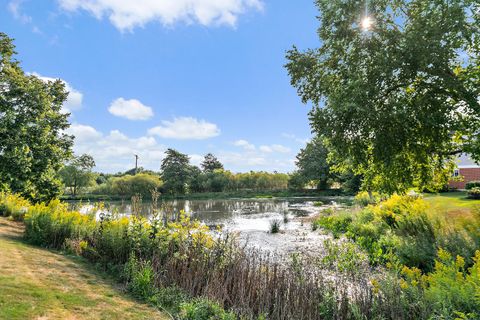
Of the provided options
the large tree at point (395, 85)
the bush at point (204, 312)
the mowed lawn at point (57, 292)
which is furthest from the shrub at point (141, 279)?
the large tree at point (395, 85)

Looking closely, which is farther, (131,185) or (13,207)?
(131,185)

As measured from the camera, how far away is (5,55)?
1573 centimetres

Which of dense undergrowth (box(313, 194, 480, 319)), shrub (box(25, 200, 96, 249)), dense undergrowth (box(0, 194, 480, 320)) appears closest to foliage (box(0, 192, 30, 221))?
dense undergrowth (box(0, 194, 480, 320))

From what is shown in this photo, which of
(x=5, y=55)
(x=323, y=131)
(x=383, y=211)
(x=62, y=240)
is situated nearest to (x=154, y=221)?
(x=62, y=240)

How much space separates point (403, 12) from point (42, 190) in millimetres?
18459

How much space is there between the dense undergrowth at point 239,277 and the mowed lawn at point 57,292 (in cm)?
43

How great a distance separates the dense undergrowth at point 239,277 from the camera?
14.7ft

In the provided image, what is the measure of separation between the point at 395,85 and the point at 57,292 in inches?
422

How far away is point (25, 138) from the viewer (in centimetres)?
1447

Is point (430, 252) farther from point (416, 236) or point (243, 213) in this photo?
point (243, 213)

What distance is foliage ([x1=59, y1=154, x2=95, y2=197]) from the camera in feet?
204

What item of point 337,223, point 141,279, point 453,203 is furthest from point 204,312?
point 453,203

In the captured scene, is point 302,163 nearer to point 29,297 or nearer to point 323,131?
point 323,131

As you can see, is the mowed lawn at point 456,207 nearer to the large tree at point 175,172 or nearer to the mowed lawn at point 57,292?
the mowed lawn at point 57,292
